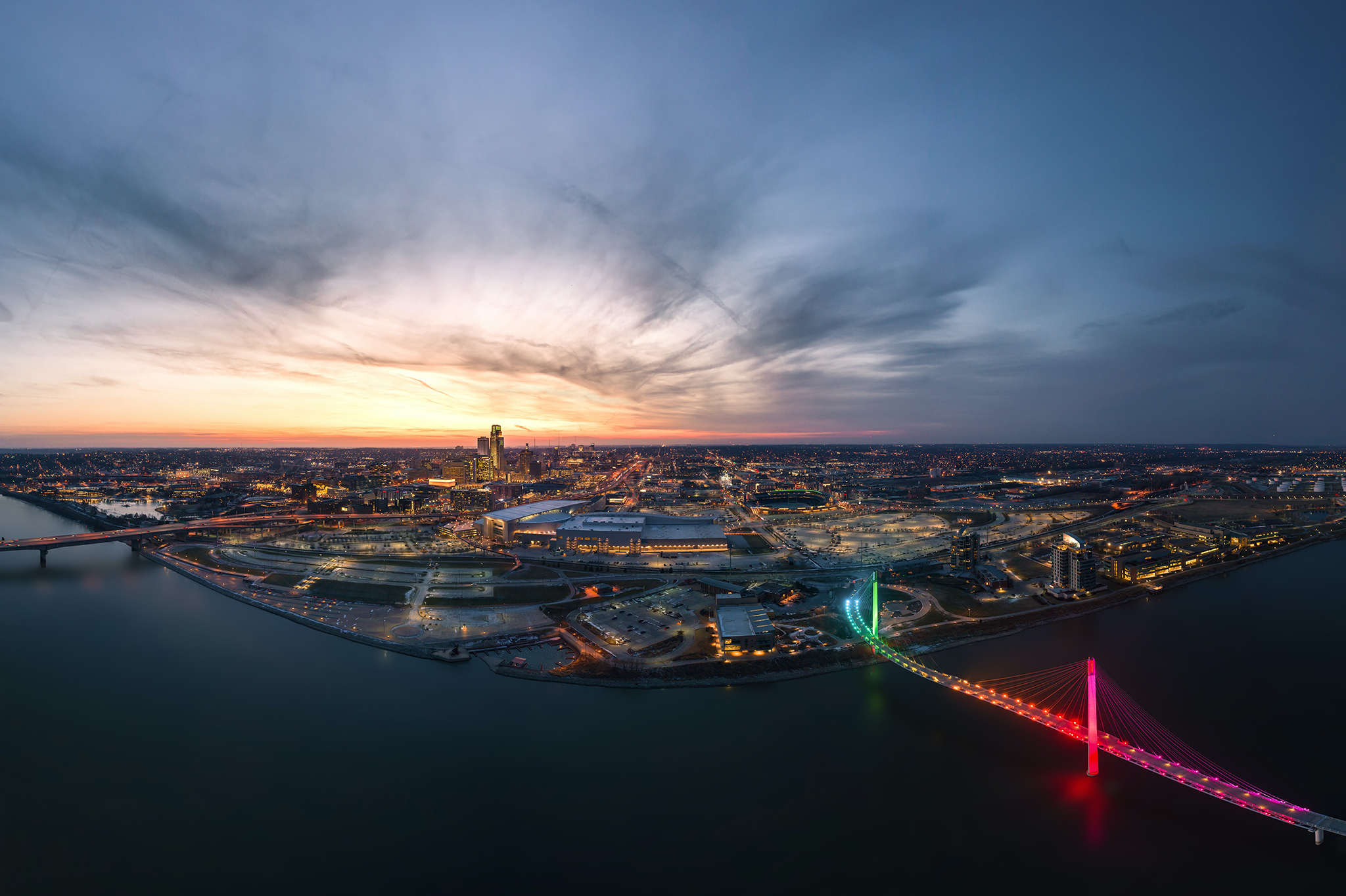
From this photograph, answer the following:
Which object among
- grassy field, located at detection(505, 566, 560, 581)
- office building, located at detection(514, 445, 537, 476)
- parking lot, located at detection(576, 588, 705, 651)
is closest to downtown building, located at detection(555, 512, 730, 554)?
grassy field, located at detection(505, 566, 560, 581)

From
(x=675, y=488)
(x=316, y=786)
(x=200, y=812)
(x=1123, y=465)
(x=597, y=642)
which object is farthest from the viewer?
(x=1123, y=465)

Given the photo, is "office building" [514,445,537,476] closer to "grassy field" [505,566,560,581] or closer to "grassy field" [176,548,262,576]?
"grassy field" [176,548,262,576]

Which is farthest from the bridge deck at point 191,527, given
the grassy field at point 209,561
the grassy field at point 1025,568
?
the grassy field at point 1025,568

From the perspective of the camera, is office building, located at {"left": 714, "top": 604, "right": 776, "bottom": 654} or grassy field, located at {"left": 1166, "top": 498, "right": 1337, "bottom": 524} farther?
grassy field, located at {"left": 1166, "top": 498, "right": 1337, "bottom": 524}

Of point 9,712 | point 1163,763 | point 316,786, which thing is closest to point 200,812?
point 316,786

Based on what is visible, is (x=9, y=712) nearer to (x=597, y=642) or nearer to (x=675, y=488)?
(x=597, y=642)

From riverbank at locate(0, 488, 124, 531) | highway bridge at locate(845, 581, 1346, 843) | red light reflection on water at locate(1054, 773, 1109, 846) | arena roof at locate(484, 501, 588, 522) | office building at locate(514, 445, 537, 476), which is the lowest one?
red light reflection on water at locate(1054, 773, 1109, 846)
